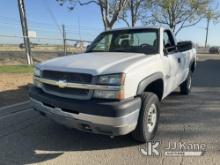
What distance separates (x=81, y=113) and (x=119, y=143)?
3.22ft

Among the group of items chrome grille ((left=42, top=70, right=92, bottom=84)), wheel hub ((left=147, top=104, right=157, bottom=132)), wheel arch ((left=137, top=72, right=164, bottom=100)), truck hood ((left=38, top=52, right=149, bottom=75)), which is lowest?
wheel hub ((left=147, top=104, right=157, bottom=132))

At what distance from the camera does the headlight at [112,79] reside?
364 cm

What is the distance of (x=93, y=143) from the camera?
14.4 ft

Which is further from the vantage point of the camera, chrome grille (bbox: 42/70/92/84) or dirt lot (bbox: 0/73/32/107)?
dirt lot (bbox: 0/73/32/107)

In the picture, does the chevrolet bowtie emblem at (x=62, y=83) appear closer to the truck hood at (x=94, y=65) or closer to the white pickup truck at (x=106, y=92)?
the white pickup truck at (x=106, y=92)

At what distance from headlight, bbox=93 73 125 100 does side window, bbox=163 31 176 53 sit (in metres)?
2.02

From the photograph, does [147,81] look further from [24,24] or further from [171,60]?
[24,24]

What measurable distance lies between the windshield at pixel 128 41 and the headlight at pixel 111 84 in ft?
4.91

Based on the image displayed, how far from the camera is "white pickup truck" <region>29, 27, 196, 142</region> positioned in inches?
143

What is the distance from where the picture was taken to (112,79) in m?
3.67

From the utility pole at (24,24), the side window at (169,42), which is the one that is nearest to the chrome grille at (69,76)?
the side window at (169,42)

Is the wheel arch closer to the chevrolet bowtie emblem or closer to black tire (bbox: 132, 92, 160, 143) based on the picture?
black tire (bbox: 132, 92, 160, 143)

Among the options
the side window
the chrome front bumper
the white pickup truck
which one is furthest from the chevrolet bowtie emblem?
the side window

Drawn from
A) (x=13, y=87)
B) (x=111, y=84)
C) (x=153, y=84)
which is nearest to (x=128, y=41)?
(x=153, y=84)
